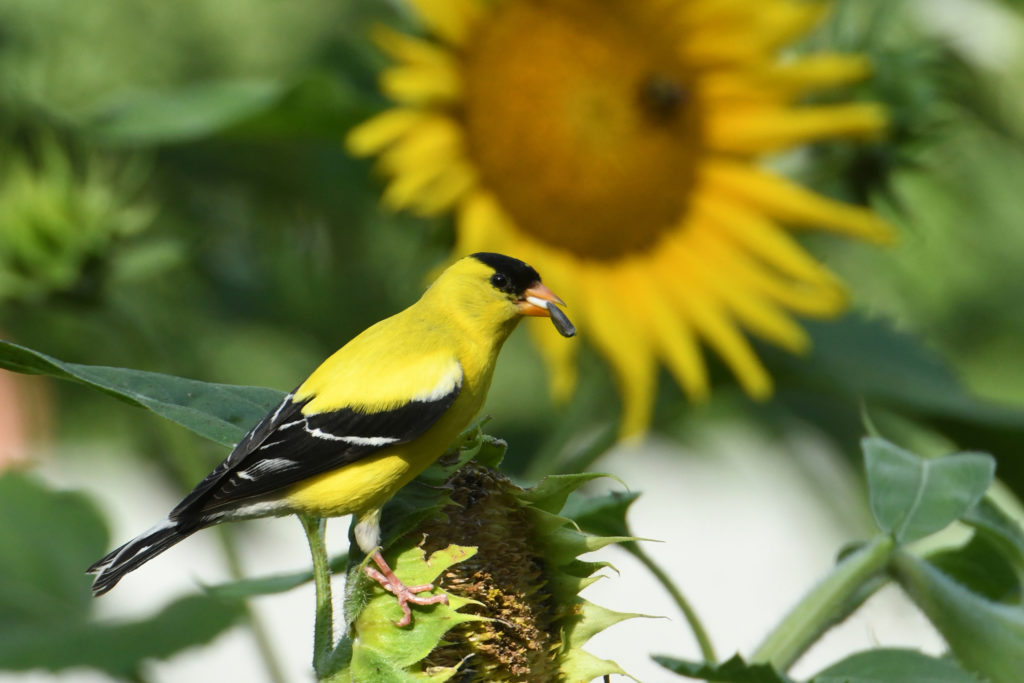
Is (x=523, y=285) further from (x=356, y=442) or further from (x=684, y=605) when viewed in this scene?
(x=684, y=605)

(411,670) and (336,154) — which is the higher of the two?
(336,154)

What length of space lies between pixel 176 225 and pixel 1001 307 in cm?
153

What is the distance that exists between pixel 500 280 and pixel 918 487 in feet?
0.86

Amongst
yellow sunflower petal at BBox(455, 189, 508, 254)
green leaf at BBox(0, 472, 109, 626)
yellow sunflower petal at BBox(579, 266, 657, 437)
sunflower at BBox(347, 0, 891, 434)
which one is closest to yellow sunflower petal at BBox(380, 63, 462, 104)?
sunflower at BBox(347, 0, 891, 434)

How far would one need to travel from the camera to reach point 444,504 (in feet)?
1.78

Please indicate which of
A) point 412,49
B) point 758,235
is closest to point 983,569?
point 758,235

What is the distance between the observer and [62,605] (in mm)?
1096

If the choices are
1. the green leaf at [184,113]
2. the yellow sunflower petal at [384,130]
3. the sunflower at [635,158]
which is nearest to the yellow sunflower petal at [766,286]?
the sunflower at [635,158]

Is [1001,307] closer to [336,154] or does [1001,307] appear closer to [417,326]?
[336,154]

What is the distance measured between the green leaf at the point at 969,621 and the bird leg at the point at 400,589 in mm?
283

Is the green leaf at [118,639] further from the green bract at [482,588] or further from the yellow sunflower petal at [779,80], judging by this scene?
the yellow sunflower petal at [779,80]

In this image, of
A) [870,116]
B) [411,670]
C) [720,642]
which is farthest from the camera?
[720,642]

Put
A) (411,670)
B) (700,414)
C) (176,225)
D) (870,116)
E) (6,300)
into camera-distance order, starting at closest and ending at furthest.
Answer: (411,670) → (6,300) → (870,116) → (176,225) → (700,414)

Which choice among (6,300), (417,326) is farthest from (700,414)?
(417,326)
